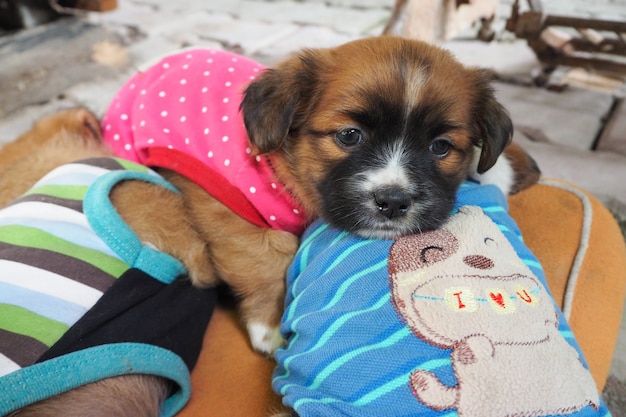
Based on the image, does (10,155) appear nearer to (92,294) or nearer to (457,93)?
(92,294)

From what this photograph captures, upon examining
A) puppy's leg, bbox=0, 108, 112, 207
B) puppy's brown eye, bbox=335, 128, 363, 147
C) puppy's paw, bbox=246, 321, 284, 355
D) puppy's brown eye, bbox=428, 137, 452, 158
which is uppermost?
puppy's brown eye, bbox=335, 128, 363, 147

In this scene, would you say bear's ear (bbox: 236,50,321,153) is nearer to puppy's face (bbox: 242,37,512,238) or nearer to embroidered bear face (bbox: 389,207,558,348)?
puppy's face (bbox: 242,37,512,238)

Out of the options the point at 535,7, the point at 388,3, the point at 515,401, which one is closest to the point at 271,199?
the point at 515,401

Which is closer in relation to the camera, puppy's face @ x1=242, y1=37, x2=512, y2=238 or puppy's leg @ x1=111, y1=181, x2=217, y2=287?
puppy's face @ x1=242, y1=37, x2=512, y2=238

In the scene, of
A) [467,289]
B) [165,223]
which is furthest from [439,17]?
[467,289]

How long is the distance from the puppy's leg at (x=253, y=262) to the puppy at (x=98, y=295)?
0.09 m

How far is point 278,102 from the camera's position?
1753 millimetres

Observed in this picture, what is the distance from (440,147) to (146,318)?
3.44ft

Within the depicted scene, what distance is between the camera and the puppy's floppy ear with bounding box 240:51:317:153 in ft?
5.70

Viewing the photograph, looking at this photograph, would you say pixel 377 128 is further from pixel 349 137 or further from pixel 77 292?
pixel 77 292

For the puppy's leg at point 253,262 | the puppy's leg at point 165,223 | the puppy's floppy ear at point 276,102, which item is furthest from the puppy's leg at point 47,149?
the puppy's floppy ear at point 276,102

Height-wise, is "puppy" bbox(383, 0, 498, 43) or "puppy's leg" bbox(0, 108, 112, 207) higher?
"puppy's leg" bbox(0, 108, 112, 207)

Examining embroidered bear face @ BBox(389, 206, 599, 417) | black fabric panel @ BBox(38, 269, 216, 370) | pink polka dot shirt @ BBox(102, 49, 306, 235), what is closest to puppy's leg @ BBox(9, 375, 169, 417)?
black fabric panel @ BBox(38, 269, 216, 370)

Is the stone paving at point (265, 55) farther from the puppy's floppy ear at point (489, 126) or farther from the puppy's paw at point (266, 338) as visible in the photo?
the puppy's paw at point (266, 338)
